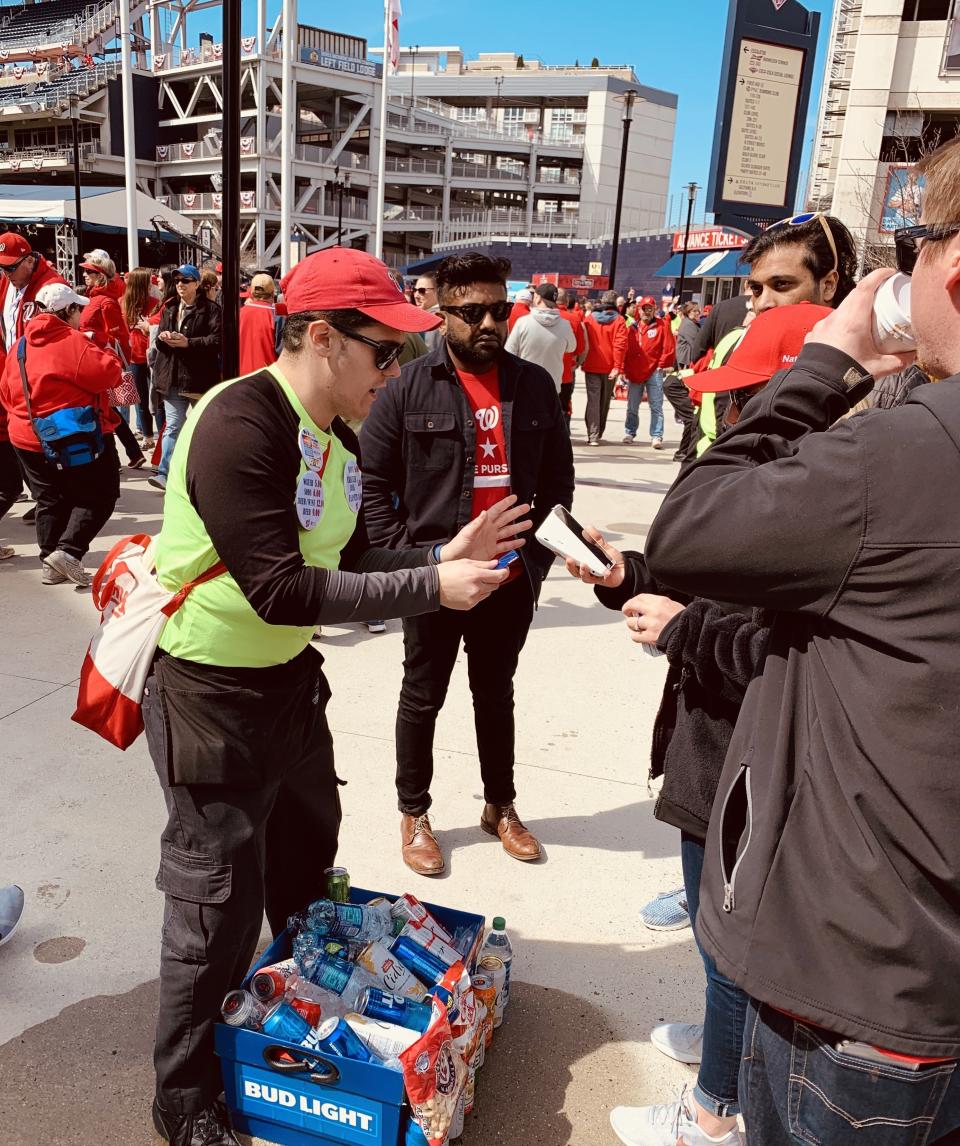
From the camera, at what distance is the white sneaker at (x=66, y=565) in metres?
5.96

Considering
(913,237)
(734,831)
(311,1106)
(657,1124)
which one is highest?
(913,237)

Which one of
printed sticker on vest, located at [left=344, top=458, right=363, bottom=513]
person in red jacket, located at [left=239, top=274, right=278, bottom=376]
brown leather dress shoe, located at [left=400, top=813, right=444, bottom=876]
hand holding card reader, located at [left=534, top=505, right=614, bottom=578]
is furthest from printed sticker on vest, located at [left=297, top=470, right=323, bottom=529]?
person in red jacket, located at [left=239, top=274, right=278, bottom=376]

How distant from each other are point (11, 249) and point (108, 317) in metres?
2.61

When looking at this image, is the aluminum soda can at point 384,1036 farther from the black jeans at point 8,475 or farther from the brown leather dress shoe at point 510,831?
the black jeans at point 8,475

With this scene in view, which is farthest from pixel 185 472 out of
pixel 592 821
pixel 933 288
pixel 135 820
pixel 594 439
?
pixel 594 439

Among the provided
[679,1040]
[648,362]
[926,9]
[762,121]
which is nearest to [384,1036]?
[679,1040]

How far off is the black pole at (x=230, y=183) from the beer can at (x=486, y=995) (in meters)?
2.56

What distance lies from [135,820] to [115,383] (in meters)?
3.47

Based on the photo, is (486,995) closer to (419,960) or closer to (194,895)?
(419,960)

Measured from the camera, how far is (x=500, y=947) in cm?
247

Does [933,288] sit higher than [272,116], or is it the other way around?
[272,116]

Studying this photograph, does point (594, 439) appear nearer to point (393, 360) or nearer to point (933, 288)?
point (393, 360)

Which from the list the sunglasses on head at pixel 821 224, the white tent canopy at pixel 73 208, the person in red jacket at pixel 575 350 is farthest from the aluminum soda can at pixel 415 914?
the white tent canopy at pixel 73 208

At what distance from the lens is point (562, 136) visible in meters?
72.1
